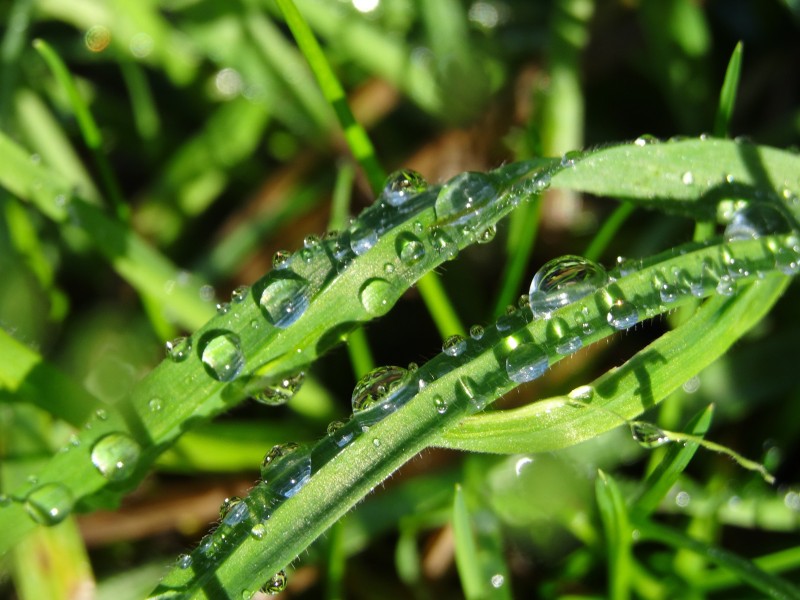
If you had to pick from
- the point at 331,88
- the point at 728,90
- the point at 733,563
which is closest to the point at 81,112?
the point at 331,88

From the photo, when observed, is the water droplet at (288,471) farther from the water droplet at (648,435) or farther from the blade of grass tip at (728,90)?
the blade of grass tip at (728,90)

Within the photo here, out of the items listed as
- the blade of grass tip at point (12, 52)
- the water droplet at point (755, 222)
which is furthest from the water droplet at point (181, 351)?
the blade of grass tip at point (12, 52)

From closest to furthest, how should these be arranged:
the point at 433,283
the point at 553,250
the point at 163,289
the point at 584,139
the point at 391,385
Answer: the point at 391,385 → the point at 433,283 → the point at 163,289 → the point at 553,250 → the point at 584,139

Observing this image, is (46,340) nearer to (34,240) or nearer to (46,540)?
(34,240)

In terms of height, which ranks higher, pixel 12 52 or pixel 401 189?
pixel 12 52

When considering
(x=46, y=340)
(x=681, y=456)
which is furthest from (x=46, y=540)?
(x=681, y=456)

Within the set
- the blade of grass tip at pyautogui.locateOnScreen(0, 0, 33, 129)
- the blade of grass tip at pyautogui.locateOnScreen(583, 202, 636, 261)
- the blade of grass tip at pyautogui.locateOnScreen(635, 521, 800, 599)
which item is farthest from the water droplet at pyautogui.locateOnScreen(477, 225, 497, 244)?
the blade of grass tip at pyautogui.locateOnScreen(0, 0, 33, 129)

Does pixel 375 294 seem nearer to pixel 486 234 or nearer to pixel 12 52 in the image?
pixel 486 234
